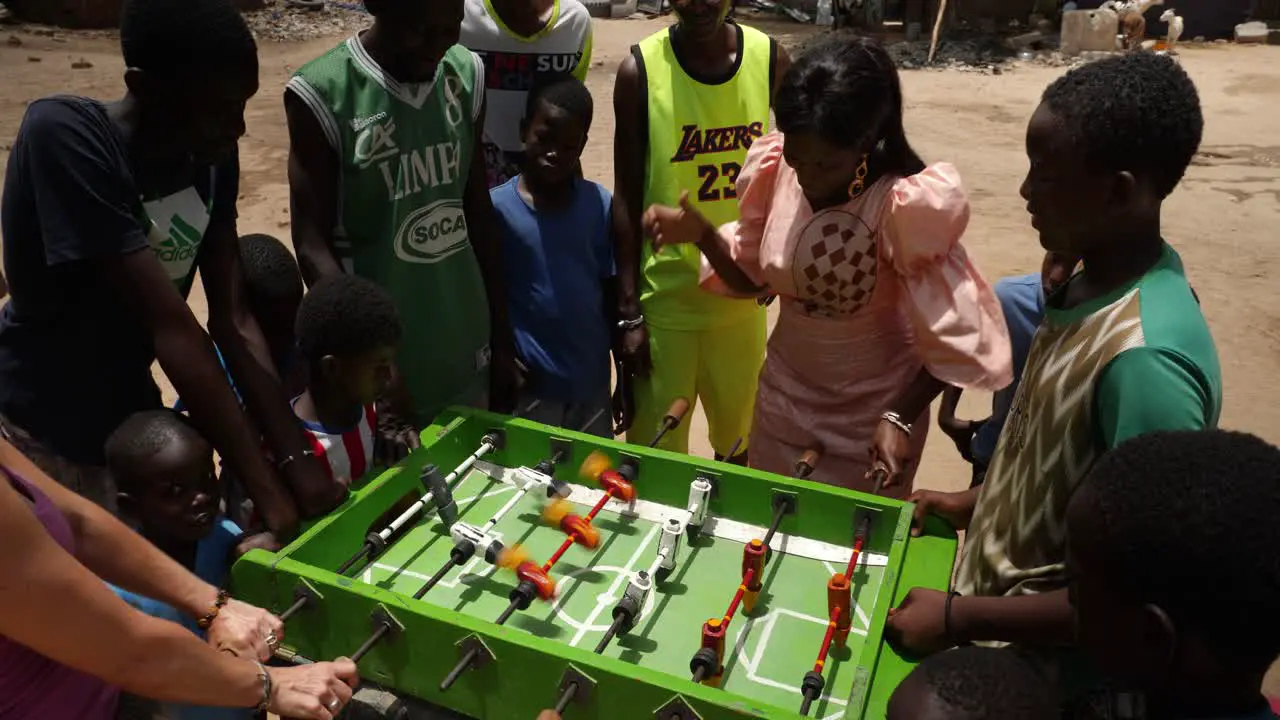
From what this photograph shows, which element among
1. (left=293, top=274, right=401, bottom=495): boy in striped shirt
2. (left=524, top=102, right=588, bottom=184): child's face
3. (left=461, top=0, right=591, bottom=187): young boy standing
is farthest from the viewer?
(left=461, top=0, right=591, bottom=187): young boy standing

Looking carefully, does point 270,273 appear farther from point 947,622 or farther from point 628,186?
point 947,622

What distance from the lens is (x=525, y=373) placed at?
3.21 meters

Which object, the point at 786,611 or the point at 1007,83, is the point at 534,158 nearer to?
the point at 786,611

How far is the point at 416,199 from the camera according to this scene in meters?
2.76

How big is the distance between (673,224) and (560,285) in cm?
67

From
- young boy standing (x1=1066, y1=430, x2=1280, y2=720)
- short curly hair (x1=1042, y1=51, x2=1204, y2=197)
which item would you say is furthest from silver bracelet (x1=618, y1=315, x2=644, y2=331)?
young boy standing (x1=1066, y1=430, x2=1280, y2=720)

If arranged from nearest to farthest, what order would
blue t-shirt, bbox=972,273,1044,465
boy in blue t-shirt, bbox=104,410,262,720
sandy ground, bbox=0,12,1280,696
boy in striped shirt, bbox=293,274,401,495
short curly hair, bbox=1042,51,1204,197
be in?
short curly hair, bbox=1042,51,1204,197
boy in blue t-shirt, bbox=104,410,262,720
boy in striped shirt, bbox=293,274,401,495
blue t-shirt, bbox=972,273,1044,465
sandy ground, bbox=0,12,1280,696

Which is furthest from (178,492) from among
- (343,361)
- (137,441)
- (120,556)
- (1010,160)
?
(1010,160)

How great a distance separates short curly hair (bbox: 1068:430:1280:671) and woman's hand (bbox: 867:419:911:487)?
43.7 inches

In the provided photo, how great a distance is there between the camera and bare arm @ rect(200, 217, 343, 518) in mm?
2336

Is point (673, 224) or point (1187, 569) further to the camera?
point (673, 224)

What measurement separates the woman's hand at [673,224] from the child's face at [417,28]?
716mm

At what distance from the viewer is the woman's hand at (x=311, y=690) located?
1.69 m

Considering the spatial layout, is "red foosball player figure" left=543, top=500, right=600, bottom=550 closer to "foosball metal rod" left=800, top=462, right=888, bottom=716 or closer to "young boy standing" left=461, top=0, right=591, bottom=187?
"foosball metal rod" left=800, top=462, right=888, bottom=716
